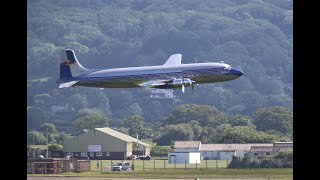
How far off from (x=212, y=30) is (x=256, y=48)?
13072mm

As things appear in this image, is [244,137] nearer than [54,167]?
No

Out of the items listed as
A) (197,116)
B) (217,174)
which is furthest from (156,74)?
(197,116)

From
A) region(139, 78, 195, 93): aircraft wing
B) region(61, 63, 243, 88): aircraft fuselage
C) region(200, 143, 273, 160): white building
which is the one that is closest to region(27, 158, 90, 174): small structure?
region(200, 143, 273, 160): white building

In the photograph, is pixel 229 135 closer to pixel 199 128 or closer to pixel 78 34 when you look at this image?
pixel 199 128

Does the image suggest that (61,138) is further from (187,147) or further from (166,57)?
(166,57)

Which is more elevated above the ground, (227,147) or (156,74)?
(156,74)

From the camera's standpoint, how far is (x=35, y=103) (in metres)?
96.4

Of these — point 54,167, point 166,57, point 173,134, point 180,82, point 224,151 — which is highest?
point 166,57

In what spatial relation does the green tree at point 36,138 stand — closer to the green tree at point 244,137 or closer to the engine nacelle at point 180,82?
the green tree at point 244,137

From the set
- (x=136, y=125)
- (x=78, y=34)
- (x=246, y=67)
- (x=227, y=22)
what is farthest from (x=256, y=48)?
(x=136, y=125)

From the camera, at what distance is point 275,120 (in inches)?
3004

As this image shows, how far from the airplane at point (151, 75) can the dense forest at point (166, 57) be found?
27.0 feet

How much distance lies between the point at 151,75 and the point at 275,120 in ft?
86.1

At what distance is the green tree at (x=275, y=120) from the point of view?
72.2 m
